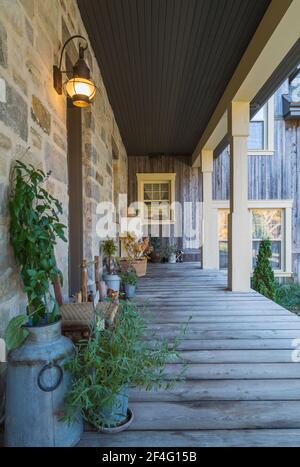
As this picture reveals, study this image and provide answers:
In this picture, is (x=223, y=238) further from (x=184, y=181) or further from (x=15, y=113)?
(x=15, y=113)

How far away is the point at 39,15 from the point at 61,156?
31.9 inches

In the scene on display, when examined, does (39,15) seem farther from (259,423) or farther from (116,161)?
(116,161)

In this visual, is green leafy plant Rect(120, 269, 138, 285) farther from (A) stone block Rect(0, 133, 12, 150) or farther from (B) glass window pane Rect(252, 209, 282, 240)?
(B) glass window pane Rect(252, 209, 282, 240)

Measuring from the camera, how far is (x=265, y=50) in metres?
2.56

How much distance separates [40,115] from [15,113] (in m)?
0.33

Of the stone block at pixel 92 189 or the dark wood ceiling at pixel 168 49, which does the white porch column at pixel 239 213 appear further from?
the stone block at pixel 92 189

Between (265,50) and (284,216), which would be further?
(284,216)

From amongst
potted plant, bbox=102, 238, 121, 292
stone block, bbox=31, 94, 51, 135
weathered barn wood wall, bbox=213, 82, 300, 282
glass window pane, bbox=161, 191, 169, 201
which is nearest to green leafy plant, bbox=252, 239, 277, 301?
weathered barn wood wall, bbox=213, 82, 300, 282

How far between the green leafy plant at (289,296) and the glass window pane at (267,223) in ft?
4.07

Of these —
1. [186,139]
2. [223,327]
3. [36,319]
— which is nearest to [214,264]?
[186,139]

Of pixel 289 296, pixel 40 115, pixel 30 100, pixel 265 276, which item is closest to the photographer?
pixel 30 100

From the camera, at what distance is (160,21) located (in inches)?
100

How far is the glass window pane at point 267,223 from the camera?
7105 mm

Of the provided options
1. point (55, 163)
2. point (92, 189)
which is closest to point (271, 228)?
point (92, 189)
